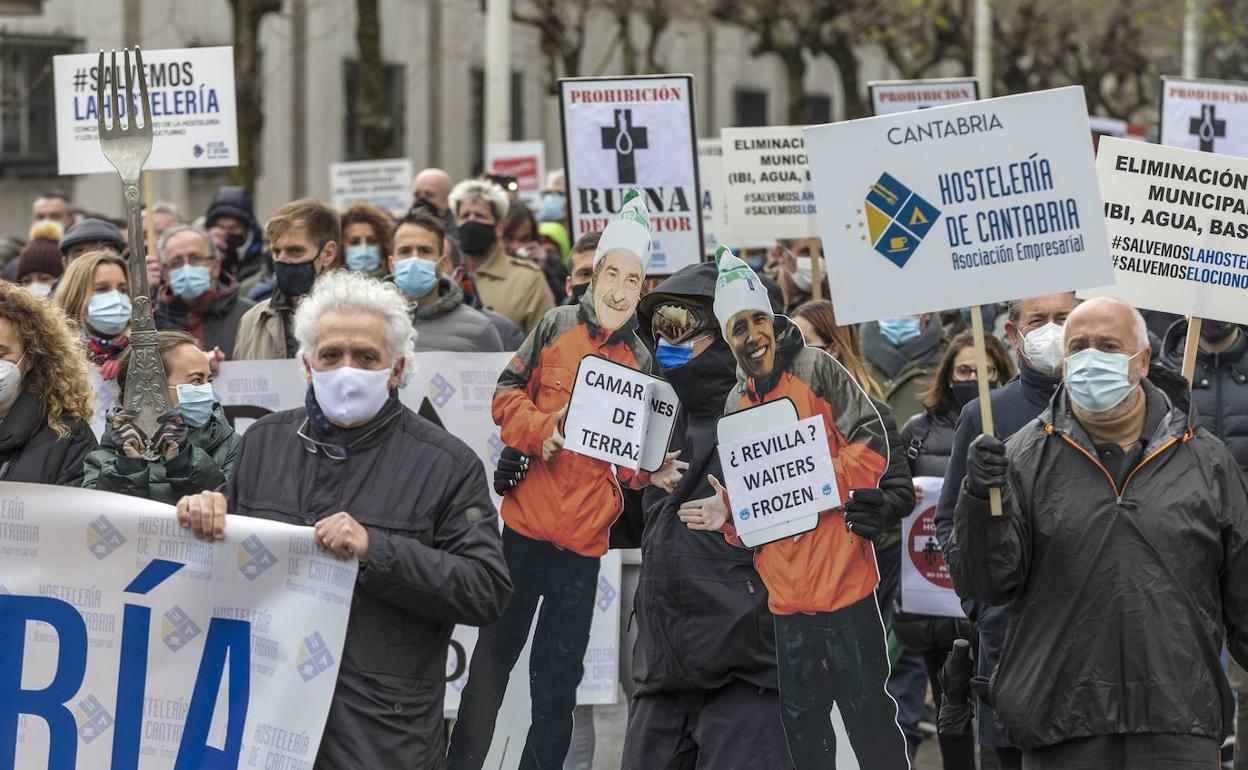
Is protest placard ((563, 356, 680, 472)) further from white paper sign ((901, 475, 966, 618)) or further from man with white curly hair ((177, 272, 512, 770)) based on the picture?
white paper sign ((901, 475, 966, 618))

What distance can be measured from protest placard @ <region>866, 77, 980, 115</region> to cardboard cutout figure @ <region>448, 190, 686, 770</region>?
5644 millimetres

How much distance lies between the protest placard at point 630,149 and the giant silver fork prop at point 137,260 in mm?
2125

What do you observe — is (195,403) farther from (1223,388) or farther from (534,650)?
(1223,388)

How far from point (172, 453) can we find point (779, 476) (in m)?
1.68

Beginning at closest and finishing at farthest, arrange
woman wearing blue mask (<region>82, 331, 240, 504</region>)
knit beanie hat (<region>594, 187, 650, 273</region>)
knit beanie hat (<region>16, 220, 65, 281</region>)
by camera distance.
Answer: woman wearing blue mask (<region>82, 331, 240, 504</region>)
knit beanie hat (<region>594, 187, 650, 273</region>)
knit beanie hat (<region>16, 220, 65, 281</region>)

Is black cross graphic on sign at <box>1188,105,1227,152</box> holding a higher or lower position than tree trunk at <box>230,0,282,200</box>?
lower

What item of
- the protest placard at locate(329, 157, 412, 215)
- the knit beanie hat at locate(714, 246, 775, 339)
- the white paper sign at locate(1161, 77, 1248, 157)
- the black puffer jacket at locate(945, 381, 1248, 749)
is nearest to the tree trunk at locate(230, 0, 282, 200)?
the protest placard at locate(329, 157, 412, 215)

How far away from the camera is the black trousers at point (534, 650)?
659 centimetres

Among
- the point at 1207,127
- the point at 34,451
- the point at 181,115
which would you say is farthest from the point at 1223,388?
the point at 181,115

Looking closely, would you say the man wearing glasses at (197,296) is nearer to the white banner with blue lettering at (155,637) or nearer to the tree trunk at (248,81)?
the white banner with blue lettering at (155,637)

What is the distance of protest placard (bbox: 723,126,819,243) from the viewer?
1065cm

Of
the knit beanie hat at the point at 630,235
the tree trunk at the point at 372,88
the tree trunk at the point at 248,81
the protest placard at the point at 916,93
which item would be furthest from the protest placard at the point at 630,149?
the tree trunk at the point at 372,88

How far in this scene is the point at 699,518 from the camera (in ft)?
19.1

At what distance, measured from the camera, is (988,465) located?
505cm
